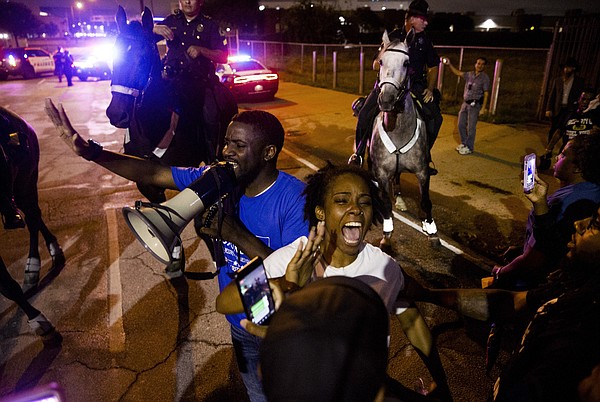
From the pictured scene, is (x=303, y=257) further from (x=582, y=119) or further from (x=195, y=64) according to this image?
(x=582, y=119)

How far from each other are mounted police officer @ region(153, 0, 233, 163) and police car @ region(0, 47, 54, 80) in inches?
997

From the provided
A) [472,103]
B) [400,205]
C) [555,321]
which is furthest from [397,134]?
[472,103]

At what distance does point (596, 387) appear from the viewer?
116 cm

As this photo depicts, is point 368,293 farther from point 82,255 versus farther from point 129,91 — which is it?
point 82,255

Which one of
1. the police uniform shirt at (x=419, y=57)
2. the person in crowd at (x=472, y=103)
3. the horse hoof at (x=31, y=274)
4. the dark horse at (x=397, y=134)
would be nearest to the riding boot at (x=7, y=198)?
the horse hoof at (x=31, y=274)

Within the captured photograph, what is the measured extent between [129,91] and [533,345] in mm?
4121

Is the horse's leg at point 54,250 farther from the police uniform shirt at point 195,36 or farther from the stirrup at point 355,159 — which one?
the stirrup at point 355,159

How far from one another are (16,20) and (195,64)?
232 ft

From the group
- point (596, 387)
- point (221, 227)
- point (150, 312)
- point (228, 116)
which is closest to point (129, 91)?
point (228, 116)

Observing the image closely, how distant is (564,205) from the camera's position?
2910mm

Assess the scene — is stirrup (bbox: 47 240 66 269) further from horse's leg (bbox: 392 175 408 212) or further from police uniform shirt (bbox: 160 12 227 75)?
horse's leg (bbox: 392 175 408 212)

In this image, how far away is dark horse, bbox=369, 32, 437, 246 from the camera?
190 inches

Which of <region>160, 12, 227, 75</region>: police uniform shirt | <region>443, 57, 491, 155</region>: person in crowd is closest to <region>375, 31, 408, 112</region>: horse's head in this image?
<region>160, 12, 227, 75</region>: police uniform shirt

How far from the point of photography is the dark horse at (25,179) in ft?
13.8
